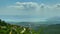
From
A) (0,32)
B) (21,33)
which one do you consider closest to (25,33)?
(21,33)

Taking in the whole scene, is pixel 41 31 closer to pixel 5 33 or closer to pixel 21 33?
pixel 21 33

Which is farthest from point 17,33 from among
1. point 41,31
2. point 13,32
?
point 41,31

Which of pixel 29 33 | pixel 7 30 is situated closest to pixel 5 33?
pixel 7 30

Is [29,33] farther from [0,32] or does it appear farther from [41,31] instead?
[0,32]

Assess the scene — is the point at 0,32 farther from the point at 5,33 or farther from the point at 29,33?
the point at 29,33

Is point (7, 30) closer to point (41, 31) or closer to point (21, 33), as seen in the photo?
point (21, 33)

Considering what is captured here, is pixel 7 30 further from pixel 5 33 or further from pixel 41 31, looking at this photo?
pixel 41 31
